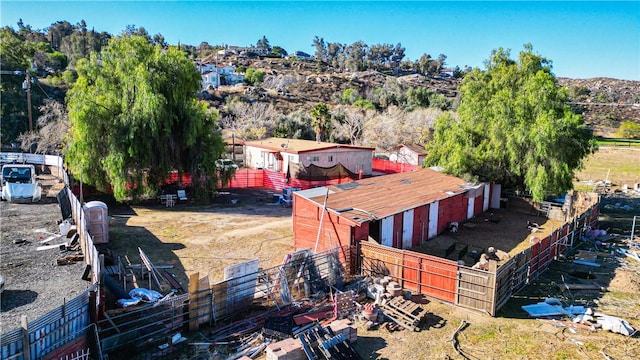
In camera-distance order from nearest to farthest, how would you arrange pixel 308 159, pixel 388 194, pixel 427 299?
pixel 427 299, pixel 388 194, pixel 308 159

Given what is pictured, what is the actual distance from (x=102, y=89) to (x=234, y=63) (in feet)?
409

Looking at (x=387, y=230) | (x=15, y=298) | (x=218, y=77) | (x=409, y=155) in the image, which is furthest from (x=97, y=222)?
(x=218, y=77)

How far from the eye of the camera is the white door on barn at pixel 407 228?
20688 mm

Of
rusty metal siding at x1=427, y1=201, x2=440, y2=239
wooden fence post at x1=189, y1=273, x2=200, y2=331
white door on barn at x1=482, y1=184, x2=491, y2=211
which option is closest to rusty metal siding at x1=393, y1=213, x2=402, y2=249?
rusty metal siding at x1=427, y1=201, x2=440, y2=239

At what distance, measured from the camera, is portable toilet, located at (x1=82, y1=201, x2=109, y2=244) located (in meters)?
19.8

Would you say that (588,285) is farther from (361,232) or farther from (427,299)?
(361,232)

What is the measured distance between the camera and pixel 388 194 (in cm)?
2247

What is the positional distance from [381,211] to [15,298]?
13.5m

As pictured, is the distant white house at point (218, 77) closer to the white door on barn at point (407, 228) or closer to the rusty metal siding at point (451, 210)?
the rusty metal siding at point (451, 210)

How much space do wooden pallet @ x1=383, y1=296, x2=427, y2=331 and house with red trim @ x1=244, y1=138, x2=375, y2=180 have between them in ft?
70.6

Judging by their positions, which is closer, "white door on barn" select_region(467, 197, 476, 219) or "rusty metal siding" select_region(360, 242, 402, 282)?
"rusty metal siding" select_region(360, 242, 402, 282)

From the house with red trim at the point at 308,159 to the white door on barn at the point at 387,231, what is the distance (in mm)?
15803

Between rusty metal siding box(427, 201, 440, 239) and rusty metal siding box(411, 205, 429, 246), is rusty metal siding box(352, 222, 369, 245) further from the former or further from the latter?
rusty metal siding box(427, 201, 440, 239)

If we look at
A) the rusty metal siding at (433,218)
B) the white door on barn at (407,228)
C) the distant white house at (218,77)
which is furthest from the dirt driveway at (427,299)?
the distant white house at (218,77)
